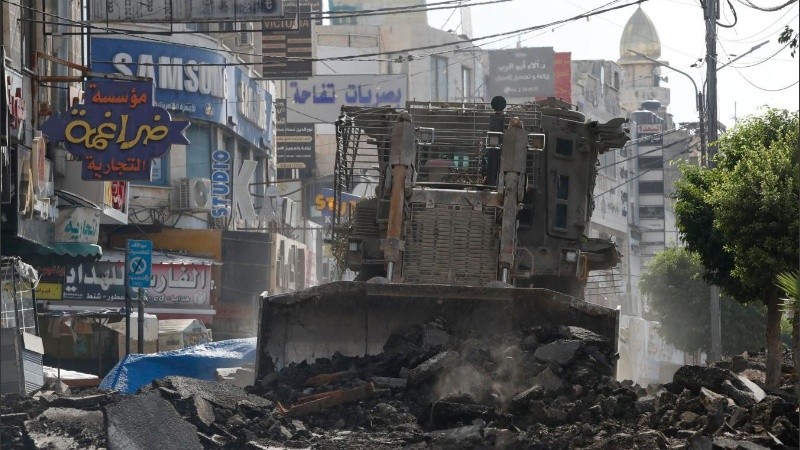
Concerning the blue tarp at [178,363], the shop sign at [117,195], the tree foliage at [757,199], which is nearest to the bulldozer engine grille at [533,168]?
the tree foliage at [757,199]

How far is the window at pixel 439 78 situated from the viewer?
106 metres

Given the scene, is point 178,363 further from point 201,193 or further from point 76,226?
point 201,193

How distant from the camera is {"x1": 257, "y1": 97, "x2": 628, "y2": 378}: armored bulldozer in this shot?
1656 cm

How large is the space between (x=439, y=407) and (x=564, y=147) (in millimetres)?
6350

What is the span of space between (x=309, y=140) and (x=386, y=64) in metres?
37.8

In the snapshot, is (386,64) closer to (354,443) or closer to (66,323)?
(66,323)

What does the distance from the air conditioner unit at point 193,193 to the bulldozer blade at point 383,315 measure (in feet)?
101

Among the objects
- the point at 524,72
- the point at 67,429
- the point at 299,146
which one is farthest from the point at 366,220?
the point at 524,72

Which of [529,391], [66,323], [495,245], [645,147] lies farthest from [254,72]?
[645,147]

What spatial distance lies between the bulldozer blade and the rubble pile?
0.33 meters

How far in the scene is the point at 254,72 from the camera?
5616 cm

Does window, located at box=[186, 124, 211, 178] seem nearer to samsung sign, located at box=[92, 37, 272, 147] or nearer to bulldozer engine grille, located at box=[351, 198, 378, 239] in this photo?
samsung sign, located at box=[92, 37, 272, 147]

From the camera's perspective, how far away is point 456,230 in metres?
17.5

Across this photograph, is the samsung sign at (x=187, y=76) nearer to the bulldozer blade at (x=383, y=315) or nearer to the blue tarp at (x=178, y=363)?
the blue tarp at (x=178, y=363)
